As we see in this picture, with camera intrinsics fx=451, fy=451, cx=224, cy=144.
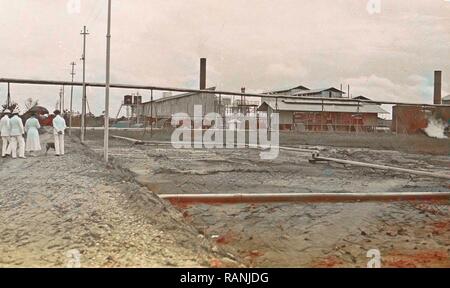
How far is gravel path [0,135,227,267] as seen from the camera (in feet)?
13.8

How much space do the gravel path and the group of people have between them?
4.47 metres

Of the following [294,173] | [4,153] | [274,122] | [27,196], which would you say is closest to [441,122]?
[274,122]

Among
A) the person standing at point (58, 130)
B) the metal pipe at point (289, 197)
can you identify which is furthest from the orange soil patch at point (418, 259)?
the person standing at point (58, 130)

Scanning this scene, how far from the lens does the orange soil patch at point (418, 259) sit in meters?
4.51

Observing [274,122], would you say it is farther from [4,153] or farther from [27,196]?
[27,196]

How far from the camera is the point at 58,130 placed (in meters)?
13.8

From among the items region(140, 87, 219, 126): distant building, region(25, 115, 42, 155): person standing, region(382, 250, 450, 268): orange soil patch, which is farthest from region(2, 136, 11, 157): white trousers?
region(140, 87, 219, 126): distant building

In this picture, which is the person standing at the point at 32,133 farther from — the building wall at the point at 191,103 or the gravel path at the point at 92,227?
the building wall at the point at 191,103

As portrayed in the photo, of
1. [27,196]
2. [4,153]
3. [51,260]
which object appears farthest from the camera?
[4,153]

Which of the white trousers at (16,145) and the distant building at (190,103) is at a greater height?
the distant building at (190,103)

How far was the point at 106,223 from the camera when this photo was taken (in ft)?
18.0

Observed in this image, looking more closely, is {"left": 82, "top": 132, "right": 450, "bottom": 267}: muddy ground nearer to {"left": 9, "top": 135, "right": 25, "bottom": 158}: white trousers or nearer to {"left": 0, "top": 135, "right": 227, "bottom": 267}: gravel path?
{"left": 0, "top": 135, "right": 227, "bottom": 267}: gravel path
